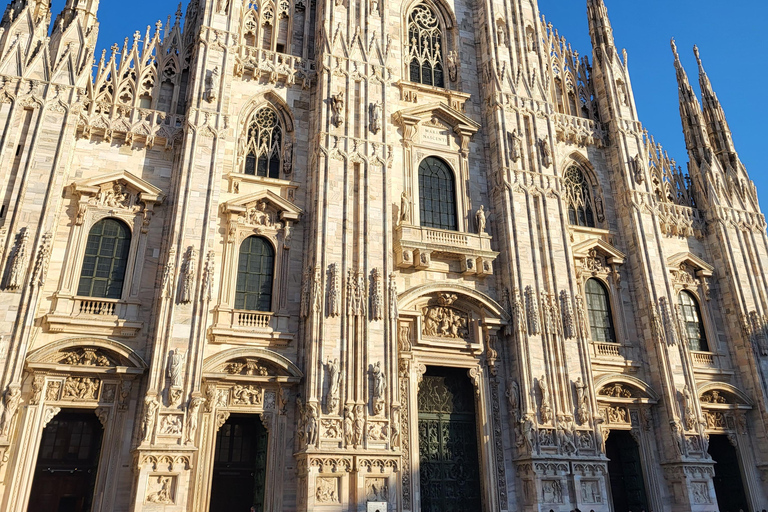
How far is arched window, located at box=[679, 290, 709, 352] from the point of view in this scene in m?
22.9

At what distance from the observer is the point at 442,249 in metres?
19.7

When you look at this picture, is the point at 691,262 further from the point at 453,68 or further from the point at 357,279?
the point at 357,279

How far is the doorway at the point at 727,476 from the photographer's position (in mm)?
20891

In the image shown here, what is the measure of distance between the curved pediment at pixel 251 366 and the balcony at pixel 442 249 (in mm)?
4877

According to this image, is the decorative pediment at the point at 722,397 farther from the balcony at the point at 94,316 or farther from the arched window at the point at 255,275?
the balcony at the point at 94,316

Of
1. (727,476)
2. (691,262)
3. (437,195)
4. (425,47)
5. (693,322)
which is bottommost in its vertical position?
(727,476)

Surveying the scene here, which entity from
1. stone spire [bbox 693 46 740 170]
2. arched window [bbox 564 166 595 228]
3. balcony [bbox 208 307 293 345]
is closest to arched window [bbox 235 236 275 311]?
balcony [bbox 208 307 293 345]

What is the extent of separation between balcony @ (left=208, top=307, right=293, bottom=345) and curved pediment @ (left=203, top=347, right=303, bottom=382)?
444mm

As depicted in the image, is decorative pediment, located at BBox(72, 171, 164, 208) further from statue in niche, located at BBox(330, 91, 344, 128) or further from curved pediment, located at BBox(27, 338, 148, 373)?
statue in niche, located at BBox(330, 91, 344, 128)

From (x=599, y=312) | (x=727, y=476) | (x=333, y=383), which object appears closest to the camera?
(x=333, y=383)

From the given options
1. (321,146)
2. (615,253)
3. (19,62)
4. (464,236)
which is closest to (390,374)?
(464,236)

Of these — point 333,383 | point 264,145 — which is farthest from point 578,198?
point 333,383

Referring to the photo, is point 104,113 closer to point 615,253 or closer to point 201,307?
point 201,307

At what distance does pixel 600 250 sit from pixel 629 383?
4945 mm
